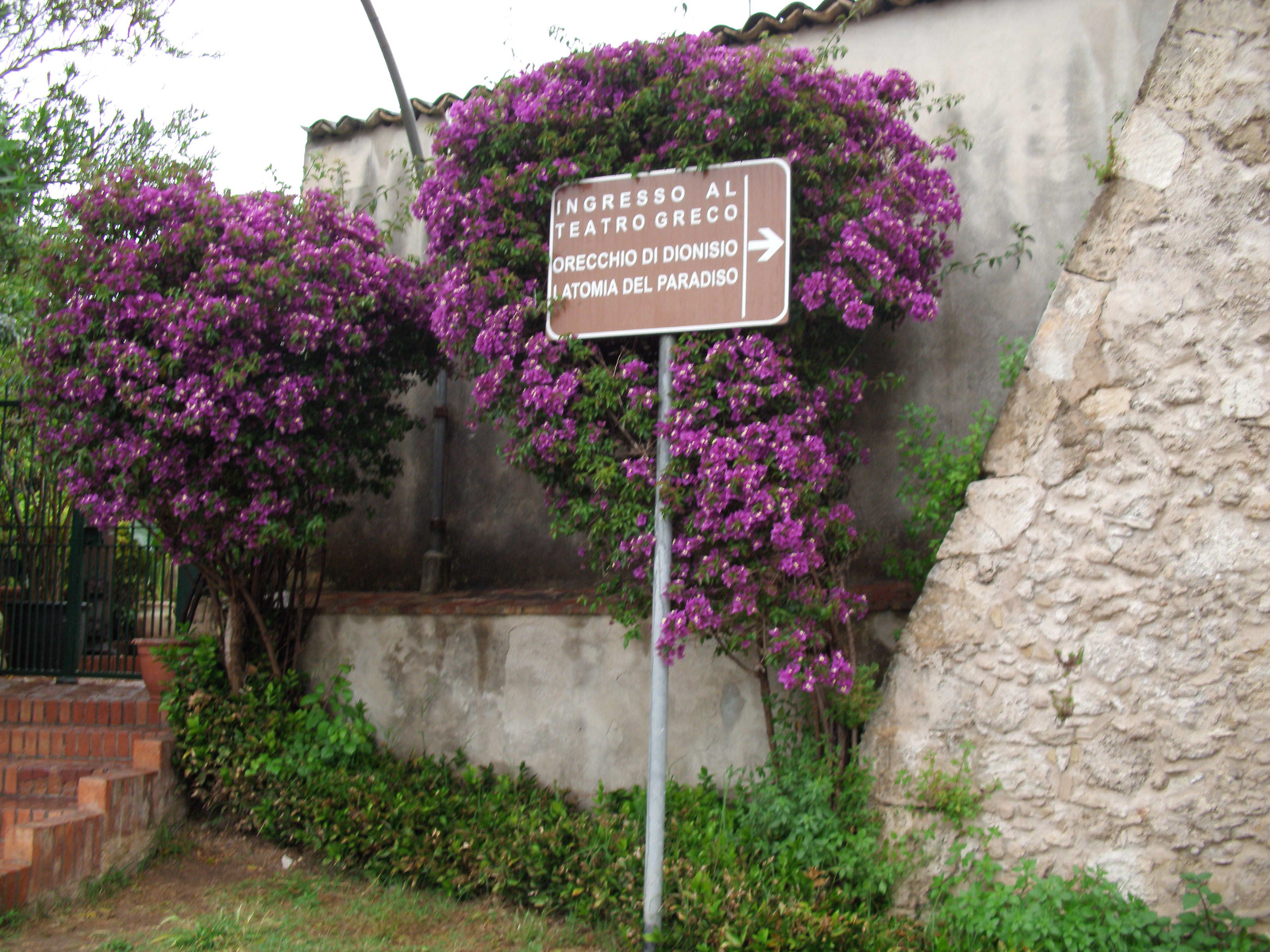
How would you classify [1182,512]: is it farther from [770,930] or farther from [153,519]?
[153,519]

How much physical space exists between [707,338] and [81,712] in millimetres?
4322

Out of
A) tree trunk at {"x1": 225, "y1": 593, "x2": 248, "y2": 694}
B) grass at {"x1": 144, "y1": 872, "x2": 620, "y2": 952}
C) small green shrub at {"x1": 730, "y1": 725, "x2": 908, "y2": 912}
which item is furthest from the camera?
tree trunk at {"x1": 225, "y1": 593, "x2": 248, "y2": 694}

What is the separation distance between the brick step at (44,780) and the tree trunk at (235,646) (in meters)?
0.77

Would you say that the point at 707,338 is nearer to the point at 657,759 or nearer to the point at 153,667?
the point at 657,759

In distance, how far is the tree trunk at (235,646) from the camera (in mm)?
5188

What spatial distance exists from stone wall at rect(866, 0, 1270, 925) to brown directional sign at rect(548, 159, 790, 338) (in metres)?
1.22

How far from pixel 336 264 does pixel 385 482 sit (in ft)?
4.55

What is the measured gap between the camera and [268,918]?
162 inches

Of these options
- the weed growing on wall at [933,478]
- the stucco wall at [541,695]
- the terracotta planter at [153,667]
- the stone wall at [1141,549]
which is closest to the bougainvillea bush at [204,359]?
the terracotta planter at [153,667]

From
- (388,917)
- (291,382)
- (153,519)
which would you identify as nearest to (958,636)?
(388,917)

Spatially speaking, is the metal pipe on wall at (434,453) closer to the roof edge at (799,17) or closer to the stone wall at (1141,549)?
the roof edge at (799,17)

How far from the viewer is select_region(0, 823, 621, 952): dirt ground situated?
153 inches

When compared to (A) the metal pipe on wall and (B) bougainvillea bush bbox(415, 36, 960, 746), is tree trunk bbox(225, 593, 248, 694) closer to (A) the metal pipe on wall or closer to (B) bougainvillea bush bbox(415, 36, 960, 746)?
(A) the metal pipe on wall

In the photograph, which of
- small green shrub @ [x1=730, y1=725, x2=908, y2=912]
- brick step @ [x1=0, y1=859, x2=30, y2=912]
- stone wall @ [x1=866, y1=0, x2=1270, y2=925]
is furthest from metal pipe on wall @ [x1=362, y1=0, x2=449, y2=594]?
stone wall @ [x1=866, y1=0, x2=1270, y2=925]
